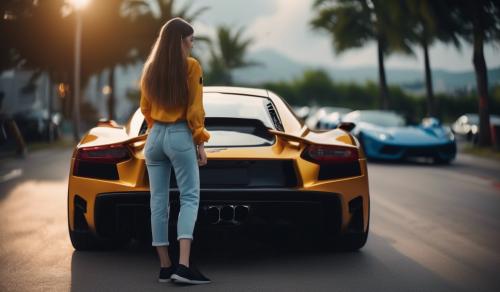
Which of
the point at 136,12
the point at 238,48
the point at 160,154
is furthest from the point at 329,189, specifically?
the point at 238,48

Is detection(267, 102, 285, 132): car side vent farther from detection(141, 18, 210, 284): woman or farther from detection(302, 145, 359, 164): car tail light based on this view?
detection(141, 18, 210, 284): woman

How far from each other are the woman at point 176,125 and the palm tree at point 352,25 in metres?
29.8

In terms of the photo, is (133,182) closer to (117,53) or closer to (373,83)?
(117,53)

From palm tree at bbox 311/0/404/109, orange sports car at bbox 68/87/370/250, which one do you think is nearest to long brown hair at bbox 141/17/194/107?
orange sports car at bbox 68/87/370/250

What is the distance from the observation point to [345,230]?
5.36 meters

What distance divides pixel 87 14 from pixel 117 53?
210 cm

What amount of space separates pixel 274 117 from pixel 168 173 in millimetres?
1317

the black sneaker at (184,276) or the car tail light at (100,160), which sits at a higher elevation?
the car tail light at (100,160)

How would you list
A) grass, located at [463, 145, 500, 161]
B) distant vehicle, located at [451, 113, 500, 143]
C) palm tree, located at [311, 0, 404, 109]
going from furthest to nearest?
palm tree, located at [311, 0, 404, 109] → distant vehicle, located at [451, 113, 500, 143] → grass, located at [463, 145, 500, 161]

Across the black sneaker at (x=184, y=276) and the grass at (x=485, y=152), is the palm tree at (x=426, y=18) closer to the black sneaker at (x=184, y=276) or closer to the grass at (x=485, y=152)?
the grass at (x=485, y=152)

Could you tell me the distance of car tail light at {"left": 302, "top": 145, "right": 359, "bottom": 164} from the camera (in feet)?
17.1

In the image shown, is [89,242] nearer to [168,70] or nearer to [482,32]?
[168,70]

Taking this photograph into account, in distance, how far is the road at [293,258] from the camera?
4.68m

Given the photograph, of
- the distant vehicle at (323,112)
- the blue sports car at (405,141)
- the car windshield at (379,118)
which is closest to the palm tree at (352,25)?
the distant vehicle at (323,112)
